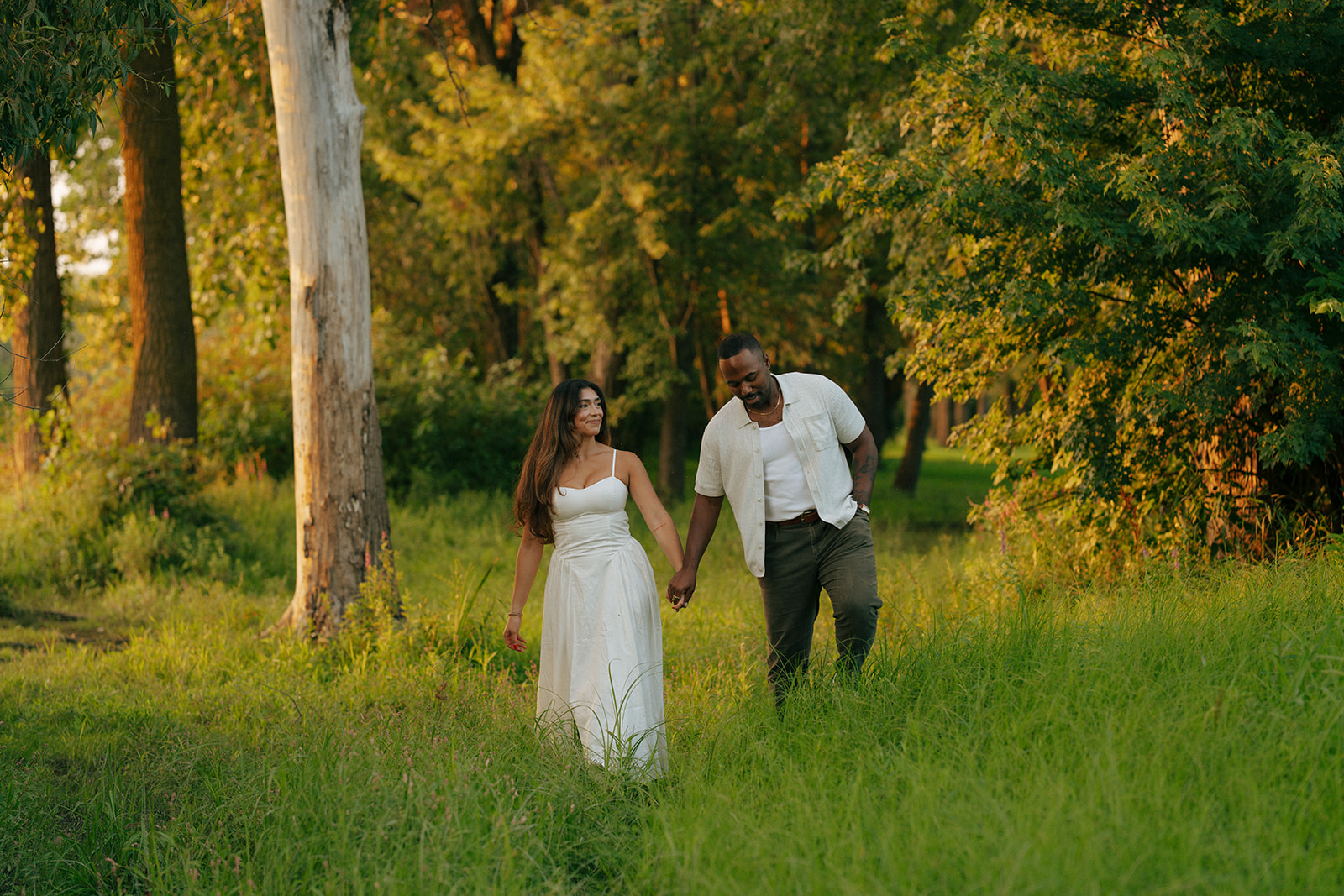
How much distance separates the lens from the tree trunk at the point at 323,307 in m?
7.44

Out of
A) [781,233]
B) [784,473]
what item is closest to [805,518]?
[784,473]

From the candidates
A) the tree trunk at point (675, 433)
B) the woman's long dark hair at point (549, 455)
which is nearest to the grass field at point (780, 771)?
the woman's long dark hair at point (549, 455)

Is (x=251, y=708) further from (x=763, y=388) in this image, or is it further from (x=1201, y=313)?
(x=1201, y=313)

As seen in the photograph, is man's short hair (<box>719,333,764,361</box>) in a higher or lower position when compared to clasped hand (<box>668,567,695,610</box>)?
higher

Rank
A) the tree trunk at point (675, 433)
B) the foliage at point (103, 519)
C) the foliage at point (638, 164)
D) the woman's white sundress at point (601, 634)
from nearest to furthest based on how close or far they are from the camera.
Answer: the woman's white sundress at point (601, 634)
the foliage at point (103, 519)
the foliage at point (638, 164)
the tree trunk at point (675, 433)

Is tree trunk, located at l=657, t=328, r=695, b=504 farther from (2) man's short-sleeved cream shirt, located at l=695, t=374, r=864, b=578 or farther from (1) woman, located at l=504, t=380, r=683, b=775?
(1) woman, located at l=504, t=380, r=683, b=775

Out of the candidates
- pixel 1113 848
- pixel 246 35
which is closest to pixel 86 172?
pixel 246 35

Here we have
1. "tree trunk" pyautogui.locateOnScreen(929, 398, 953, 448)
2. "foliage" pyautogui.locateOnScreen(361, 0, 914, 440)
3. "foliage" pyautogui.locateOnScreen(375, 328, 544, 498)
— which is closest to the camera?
"foliage" pyautogui.locateOnScreen(361, 0, 914, 440)

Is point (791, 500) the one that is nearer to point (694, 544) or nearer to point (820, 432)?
point (820, 432)

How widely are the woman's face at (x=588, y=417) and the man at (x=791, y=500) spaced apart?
1.84 feet

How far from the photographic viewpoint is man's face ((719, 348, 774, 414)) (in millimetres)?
5000

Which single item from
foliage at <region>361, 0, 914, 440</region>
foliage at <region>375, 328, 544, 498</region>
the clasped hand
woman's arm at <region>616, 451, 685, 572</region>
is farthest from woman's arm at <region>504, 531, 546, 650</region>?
foliage at <region>375, 328, 544, 498</region>

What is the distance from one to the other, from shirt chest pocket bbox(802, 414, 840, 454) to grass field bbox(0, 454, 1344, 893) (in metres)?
1.07

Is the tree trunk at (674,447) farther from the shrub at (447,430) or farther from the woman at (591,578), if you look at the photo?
the woman at (591,578)
